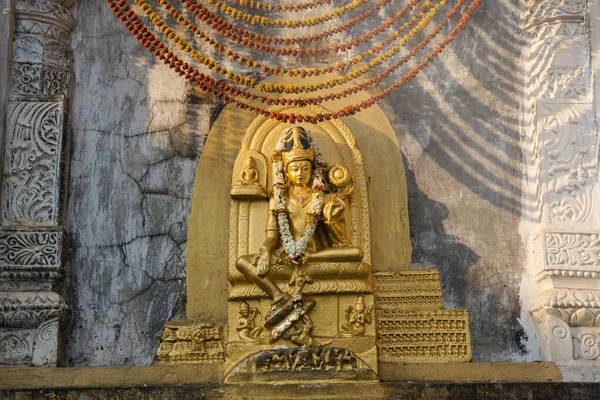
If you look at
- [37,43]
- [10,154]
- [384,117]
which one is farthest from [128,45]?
[384,117]

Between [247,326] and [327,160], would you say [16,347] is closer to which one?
[247,326]

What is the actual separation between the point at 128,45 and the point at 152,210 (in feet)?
3.88

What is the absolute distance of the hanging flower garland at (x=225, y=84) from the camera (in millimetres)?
7449

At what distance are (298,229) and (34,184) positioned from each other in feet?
5.67

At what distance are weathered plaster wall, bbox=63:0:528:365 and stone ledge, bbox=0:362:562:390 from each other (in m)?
0.22

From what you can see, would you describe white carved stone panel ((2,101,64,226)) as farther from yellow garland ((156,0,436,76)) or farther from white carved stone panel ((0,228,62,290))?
yellow garland ((156,0,436,76))

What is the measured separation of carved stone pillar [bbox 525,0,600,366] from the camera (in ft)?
23.0

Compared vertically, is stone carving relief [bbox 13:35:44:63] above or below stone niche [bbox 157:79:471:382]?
above

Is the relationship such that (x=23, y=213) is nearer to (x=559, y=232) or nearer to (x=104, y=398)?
(x=104, y=398)

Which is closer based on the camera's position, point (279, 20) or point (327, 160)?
point (327, 160)

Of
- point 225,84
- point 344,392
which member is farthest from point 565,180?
point 225,84

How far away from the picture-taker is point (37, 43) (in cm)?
753

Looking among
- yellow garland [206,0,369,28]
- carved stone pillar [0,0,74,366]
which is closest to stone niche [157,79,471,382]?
yellow garland [206,0,369,28]

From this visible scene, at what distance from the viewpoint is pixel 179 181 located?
7.48 metres
